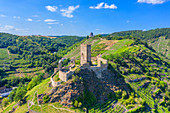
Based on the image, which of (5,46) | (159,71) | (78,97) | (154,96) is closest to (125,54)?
(159,71)

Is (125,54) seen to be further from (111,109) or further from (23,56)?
(23,56)

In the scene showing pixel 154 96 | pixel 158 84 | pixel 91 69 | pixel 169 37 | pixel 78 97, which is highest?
pixel 169 37

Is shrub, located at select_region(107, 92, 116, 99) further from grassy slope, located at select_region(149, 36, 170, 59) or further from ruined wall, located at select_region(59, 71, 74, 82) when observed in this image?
grassy slope, located at select_region(149, 36, 170, 59)

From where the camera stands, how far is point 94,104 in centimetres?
4012

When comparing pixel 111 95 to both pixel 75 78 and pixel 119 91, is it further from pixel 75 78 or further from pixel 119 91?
pixel 75 78

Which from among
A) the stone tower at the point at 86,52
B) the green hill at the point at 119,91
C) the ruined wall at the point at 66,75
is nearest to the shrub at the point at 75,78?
the green hill at the point at 119,91

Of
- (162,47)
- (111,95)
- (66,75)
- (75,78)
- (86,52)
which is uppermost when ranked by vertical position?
(86,52)

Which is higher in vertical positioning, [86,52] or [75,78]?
[86,52]

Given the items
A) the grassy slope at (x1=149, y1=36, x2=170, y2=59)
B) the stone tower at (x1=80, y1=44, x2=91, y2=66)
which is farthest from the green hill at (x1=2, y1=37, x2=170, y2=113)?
the grassy slope at (x1=149, y1=36, x2=170, y2=59)

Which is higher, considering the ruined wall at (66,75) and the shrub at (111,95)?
the ruined wall at (66,75)

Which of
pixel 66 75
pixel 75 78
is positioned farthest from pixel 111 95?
pixel 66 75

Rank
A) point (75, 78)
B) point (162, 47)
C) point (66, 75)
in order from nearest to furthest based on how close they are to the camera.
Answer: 1. point (66, 75)
2. point (75, 78)
3. point (162, 47)

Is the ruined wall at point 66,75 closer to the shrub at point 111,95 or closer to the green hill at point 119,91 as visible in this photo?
the green hill at point 119,91

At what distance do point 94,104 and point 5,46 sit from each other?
17434 cm
